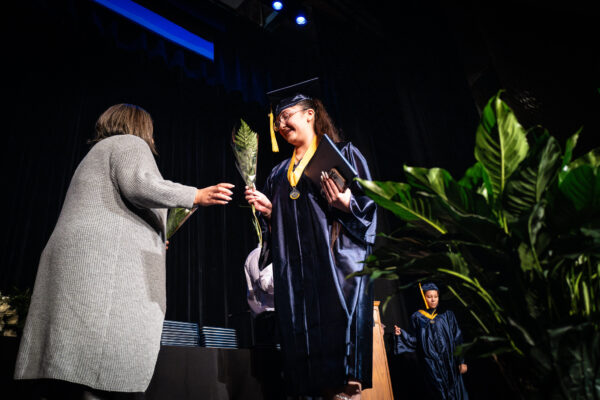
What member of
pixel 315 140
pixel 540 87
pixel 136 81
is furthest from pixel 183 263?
pixel 540 87

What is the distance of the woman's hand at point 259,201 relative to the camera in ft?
5.59

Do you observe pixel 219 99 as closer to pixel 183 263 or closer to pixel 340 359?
pixel 183 263

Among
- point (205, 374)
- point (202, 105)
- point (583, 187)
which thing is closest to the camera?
point (583, 187)

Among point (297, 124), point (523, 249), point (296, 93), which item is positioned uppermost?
point (296, 93)

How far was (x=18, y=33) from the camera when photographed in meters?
3.42

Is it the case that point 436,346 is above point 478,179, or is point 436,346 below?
below

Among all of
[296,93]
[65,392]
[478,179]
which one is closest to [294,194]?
[296,93]

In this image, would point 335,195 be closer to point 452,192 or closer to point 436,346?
point 452,192

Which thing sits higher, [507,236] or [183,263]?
[183,263]

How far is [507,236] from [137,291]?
1.03 m

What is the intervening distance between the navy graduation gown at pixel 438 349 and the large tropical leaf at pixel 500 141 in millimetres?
3956

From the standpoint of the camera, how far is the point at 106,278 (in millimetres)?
1092

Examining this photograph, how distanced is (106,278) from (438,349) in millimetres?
4111

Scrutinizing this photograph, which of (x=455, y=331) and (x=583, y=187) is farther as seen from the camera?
(x=455, y=331)
